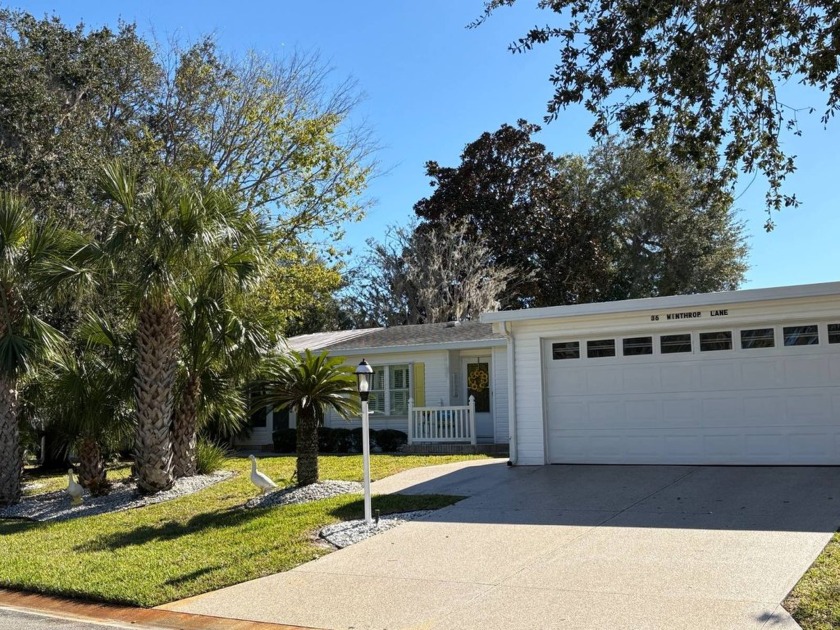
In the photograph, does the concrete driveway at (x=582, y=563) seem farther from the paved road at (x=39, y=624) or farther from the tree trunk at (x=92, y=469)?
the tree trunk at (x=92, y=469)

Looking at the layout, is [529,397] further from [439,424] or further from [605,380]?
[439,424]

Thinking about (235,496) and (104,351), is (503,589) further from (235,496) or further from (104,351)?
(104,351)

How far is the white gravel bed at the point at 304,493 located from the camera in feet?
38.9

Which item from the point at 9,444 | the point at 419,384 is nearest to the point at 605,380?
the point at 419,384

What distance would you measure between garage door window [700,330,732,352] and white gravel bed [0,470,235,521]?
29.7 ft

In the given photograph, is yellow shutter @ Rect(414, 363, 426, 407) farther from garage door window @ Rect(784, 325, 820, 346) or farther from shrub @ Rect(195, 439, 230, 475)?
garage door window @ Rect(784, 325, 820, 346)

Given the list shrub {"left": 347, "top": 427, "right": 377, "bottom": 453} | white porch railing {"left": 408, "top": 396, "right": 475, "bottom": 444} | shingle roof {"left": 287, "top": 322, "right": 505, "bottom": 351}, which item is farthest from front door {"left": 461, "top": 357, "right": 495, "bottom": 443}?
shrub {"left": 347, "top": 427, "right": 377, "bottom": 453}

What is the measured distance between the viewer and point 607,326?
13.7 m

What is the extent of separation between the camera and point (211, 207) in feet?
43.0

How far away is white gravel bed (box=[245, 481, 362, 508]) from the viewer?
11.9m

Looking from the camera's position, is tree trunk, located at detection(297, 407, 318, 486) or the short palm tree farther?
the short palm tree

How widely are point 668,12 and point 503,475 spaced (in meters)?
7.83

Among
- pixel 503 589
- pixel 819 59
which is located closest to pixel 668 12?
pixel 819 59

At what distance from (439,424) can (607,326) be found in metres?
7.30
